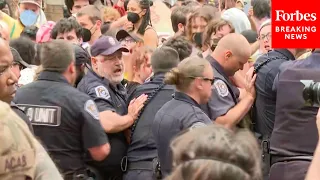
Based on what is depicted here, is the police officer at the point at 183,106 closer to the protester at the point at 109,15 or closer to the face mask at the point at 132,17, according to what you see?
the face mask at the point at 132,17

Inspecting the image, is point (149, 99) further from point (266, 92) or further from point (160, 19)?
point (160, 19)

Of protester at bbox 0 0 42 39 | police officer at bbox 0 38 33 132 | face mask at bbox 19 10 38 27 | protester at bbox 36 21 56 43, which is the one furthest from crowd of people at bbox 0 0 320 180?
face mask at bbox 19 10 38 27

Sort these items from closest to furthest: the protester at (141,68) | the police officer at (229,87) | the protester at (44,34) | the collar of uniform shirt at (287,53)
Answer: the police officer at (229,87) → the collar of uniform shirt at (287,53) → the protester at (141,68) → the protester at (44,34)

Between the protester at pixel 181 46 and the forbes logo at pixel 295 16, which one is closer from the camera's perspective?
the forbes logo at pixel 295 16

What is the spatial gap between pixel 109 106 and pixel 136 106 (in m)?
0.23

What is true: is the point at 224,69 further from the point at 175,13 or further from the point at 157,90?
the point at 175,13

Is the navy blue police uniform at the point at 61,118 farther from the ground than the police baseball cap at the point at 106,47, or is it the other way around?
the police baseball cap at the point at 106,47

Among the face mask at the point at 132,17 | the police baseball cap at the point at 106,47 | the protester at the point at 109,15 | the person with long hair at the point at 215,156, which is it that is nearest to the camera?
the person with long hair at the point at 215,156

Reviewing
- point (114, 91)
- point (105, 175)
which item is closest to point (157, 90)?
point (114, 91)

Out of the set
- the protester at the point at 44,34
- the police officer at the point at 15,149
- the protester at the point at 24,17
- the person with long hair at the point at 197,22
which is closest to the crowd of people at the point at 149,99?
the protester at the point at 44,34

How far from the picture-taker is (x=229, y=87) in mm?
5953

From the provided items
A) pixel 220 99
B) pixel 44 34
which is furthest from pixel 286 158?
pixel 44 34

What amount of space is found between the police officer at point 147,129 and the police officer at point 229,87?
400mm

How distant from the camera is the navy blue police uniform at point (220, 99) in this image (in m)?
5.74
